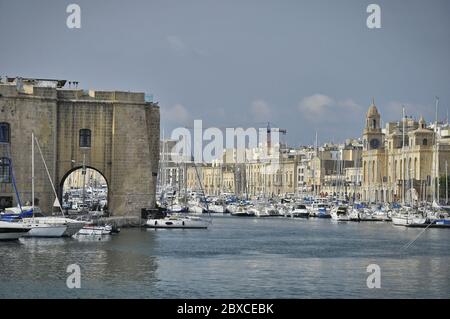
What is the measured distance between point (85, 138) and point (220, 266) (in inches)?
623

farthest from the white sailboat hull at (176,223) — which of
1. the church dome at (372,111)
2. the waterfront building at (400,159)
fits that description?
the church dome at (372,111)

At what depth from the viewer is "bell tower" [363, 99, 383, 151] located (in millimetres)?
114875

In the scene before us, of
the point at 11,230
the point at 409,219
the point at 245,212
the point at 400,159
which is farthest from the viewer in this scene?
the point at 400,159

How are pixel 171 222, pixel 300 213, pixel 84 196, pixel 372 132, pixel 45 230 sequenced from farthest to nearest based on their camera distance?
pixel 372 132, pixel 300 213, pixel 84 196, pixel 171 222, pixel 45 230

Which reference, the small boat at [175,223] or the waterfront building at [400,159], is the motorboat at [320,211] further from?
the small boat at [175,223]

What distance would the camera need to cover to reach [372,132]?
114750mm

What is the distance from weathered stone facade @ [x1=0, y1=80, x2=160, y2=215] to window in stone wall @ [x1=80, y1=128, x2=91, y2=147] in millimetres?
164

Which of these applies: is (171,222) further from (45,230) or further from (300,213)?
(300,213)

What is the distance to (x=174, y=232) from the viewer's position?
47.9 m

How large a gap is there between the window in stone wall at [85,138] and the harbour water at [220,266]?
461cm

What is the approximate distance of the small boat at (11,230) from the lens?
3714 centimetres

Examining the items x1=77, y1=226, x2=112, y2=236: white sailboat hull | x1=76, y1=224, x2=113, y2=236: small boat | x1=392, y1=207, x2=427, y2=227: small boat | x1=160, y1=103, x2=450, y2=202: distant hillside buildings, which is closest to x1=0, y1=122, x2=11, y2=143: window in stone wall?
x1=76, y1=224, x2=113, y2=236: small boat

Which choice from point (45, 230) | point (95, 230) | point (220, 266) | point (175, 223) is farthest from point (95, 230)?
point (220, 266)

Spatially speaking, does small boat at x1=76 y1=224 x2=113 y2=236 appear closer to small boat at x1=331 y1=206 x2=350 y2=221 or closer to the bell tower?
small boat at x1=331 y1=206 x2=350 y2=221
